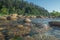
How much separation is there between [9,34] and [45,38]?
296cm

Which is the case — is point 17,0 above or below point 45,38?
below

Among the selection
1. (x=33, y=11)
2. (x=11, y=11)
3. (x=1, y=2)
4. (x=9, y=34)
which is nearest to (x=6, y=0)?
(x=1, y=2)

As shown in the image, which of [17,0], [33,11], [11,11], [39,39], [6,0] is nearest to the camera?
[39,39]

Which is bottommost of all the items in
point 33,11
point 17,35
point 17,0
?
point 33,11

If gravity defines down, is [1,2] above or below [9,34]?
below

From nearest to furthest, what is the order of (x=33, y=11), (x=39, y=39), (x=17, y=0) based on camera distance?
(x=39, y=39) → (x=17, y=0) → (x=33, y=11)

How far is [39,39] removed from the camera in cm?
1205

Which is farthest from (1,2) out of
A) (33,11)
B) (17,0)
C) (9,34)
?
(9,34)

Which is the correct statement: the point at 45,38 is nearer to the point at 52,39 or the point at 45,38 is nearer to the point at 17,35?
the point at 52,39

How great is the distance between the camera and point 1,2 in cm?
6881

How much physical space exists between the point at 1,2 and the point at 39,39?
192ft

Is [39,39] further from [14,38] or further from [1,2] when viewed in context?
[1,2]

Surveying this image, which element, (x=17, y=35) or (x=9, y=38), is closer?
(x=9, y=38)

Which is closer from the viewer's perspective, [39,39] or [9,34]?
[39,39]
